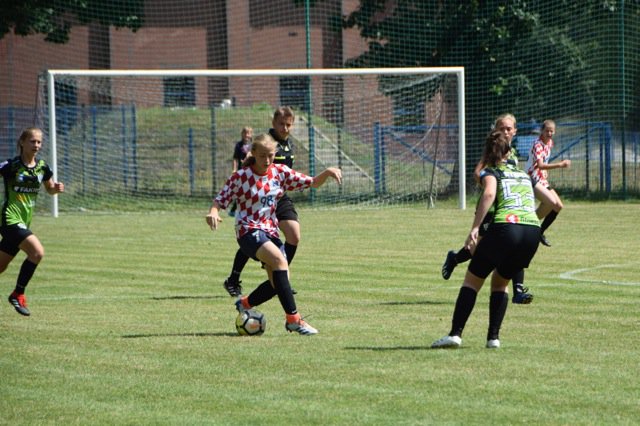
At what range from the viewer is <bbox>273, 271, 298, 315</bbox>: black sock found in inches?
383

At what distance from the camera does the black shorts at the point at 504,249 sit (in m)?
8.62

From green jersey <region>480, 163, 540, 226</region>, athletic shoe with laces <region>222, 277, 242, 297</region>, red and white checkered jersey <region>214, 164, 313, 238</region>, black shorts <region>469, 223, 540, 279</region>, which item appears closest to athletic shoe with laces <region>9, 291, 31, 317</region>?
athletic shoe with laces <region>222, 277, 242, 297</region>

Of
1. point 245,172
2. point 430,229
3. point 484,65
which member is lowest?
point 430,229

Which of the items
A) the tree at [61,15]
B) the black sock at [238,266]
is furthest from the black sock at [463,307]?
the tree at [61,15]

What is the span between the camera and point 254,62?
1527 inches

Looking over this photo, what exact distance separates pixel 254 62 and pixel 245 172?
29.2 metres

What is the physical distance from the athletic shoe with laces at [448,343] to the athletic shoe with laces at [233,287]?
425 cm

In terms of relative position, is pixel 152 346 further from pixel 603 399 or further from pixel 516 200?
pixel 603 399

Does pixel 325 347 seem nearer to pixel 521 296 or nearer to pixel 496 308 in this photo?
pixel 496 308

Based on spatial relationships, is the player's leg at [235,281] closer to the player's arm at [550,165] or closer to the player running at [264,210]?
the player running at [264,210]

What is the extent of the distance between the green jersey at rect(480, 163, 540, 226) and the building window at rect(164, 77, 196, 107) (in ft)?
88.3

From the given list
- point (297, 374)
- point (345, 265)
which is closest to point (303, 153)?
point (345, 265)

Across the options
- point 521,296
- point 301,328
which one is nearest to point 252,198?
point 301,328

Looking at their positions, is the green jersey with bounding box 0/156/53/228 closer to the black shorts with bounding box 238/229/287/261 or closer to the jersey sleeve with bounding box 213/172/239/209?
the jersey sleeve with bounding box 213/172/239/209
